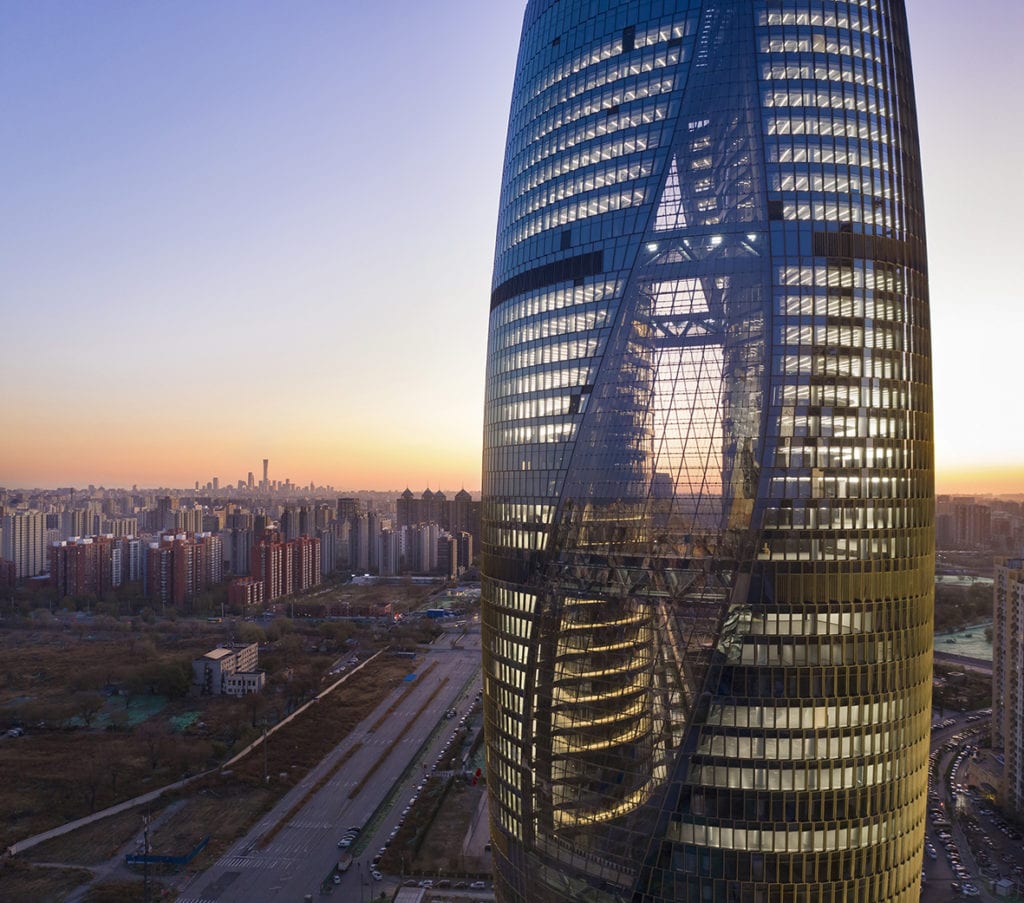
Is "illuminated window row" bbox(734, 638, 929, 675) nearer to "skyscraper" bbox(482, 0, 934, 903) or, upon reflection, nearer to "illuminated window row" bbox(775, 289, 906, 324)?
"skyscraper" bbox(482, 0, 934, 903)

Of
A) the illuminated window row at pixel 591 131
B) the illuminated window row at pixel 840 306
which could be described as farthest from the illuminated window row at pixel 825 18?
the illuminated window row at pixel 840 306

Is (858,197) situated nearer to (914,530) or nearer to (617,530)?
(914,530)

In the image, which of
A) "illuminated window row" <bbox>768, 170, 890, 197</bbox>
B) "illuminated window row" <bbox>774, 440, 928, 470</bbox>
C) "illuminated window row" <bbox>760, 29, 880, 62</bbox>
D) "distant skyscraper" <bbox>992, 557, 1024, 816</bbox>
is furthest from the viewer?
"distant skyscraper" <bbox>992, 557, 1024, 816</bbox>

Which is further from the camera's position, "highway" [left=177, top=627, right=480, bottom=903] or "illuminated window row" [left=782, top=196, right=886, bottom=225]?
"highway" [left=177, top=627, right=480, bottom=903]

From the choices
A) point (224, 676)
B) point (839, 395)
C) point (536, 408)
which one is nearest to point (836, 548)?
point (839, 395)

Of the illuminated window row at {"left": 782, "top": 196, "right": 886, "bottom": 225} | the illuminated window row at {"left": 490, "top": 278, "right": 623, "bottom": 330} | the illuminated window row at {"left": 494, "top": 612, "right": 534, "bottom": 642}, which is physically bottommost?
the illuminated window row at {"left": 494, "top": 612, "right": 534, "bottom": 642}

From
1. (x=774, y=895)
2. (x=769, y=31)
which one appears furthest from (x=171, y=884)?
(x=769, y=31)

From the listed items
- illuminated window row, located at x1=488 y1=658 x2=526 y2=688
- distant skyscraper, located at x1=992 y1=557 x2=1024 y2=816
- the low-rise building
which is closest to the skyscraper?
illuminated window row, located at x1=488 y1=658 x2=526 y2=688

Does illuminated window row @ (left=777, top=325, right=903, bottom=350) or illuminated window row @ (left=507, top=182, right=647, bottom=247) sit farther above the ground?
illuminated window row @ (left=507, top=182, right=647, bottom=247)

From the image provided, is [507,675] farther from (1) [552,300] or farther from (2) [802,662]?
(1) [552,300]
